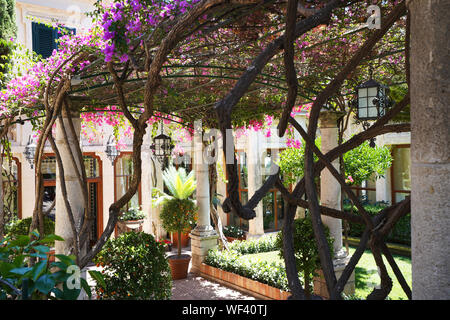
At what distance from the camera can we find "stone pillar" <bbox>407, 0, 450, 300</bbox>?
96 cm

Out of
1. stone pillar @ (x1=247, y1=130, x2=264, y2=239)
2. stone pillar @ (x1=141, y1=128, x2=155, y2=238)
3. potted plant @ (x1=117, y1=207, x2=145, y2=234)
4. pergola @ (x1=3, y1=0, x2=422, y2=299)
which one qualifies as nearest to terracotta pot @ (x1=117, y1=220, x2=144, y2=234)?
potted plant @ (x1=117, y1=207, x2=145, y2=234)

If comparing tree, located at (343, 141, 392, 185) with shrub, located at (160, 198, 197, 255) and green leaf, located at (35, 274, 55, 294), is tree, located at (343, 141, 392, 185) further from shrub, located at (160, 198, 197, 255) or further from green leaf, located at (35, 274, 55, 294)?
green leaf, located at (35, 274, 55, 294)

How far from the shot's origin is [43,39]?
1044 centimetres

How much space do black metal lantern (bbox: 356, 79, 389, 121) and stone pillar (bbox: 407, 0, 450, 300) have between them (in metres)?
4.09

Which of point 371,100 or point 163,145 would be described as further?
point 163,145

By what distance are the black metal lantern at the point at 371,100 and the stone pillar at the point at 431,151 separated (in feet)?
13.4

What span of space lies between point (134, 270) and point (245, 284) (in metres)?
3.37

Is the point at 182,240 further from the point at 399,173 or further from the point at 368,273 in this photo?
the point at 399,173

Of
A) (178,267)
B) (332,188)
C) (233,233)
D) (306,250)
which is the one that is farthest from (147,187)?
(306,250)

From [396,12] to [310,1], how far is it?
48.5 inches

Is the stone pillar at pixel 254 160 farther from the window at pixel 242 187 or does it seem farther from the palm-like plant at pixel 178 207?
the palm-like plant at pixel 178 207

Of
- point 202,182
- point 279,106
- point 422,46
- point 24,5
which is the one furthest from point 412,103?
point 24,5

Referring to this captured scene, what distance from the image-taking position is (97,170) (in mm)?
12008
